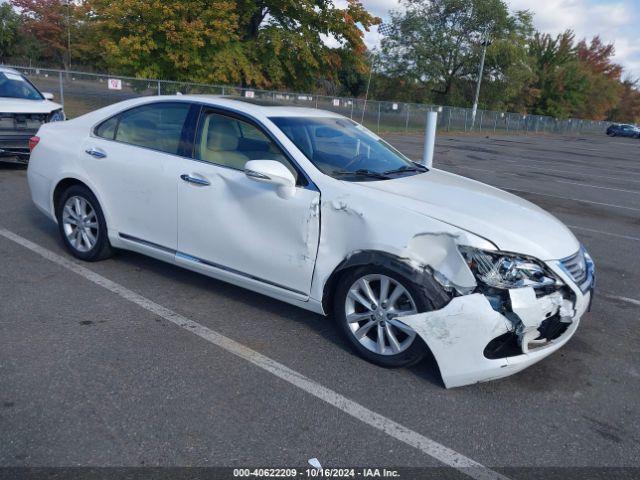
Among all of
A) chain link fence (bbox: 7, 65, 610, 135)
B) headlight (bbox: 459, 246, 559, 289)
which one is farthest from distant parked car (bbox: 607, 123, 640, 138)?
headlight (bbox: 459, 246, 559, 289)

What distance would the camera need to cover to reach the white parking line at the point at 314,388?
2801 mm

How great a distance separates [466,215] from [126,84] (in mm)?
17891

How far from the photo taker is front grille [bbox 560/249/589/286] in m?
3.55

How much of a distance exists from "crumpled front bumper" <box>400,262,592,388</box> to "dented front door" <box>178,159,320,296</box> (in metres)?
0.90

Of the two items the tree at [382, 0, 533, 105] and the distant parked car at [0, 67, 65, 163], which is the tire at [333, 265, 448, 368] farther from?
the tree at [382, 0, 533, 105]

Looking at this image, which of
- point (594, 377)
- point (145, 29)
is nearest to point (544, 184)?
point (594, 377)

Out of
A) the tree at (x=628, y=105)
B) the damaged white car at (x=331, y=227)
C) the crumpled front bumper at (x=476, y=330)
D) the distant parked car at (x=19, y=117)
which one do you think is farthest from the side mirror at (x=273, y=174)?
the tree at (x=628, y=105)

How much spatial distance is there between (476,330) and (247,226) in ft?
5.75

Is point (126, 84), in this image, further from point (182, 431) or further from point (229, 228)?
point (182, 431)

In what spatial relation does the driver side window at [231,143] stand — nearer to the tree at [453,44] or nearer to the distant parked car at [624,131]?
the tree at [453,44]

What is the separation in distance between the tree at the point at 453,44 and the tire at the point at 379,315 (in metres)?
49.5

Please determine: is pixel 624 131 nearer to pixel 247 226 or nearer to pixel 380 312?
pixel 247 226

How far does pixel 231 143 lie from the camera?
437 centimetres

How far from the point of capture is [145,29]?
80.0 ft
